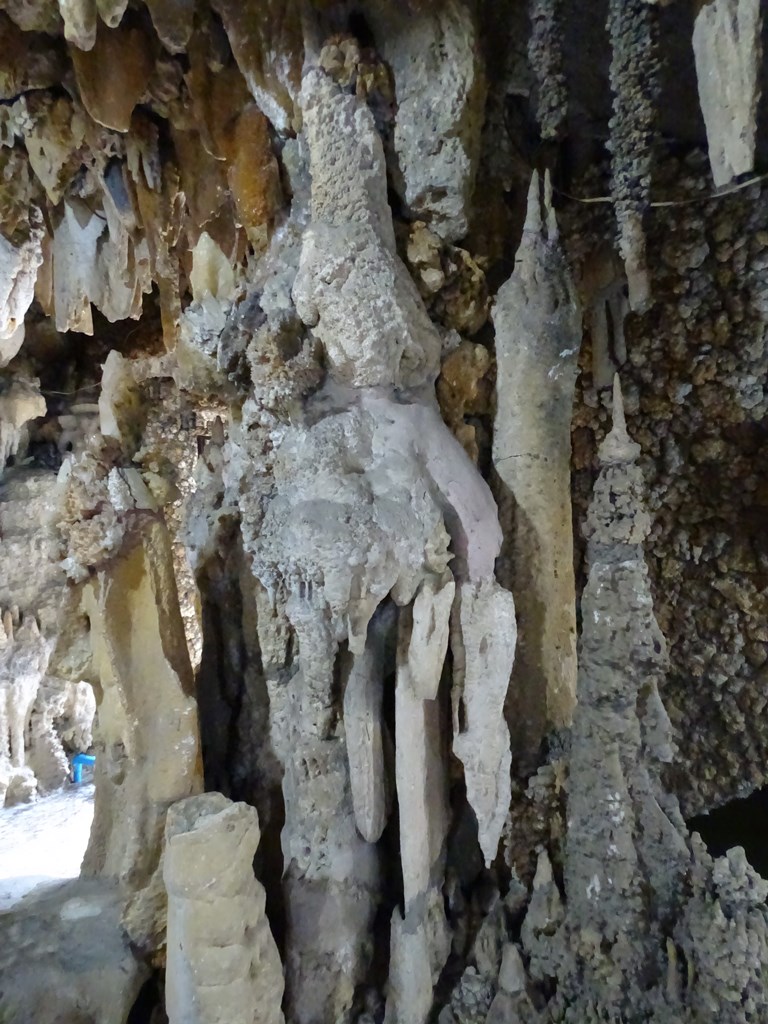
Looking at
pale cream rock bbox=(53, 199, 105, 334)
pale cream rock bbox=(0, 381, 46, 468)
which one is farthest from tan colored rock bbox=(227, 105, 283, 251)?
pale cream rock bbox=(0, 381, 46, 468)

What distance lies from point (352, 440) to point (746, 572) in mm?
1667

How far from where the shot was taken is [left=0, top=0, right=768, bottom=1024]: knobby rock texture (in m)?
1.97

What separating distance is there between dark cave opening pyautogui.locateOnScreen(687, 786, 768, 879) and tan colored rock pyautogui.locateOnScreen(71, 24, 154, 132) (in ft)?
11.3

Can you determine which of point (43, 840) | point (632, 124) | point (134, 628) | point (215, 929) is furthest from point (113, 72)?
point (43, 840)

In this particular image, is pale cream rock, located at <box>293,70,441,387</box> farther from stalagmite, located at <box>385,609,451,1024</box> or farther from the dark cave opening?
the dark cave opening

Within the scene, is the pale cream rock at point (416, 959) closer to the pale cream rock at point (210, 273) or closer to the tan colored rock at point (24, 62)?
the pale cream rock at point (210, 273)

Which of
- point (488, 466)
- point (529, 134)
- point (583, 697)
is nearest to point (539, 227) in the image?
point (529, 134)

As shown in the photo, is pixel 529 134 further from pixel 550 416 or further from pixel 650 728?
→ pixel 650 728

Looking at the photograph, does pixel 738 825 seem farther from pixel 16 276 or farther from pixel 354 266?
pixel 16 276

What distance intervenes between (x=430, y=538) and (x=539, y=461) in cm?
49

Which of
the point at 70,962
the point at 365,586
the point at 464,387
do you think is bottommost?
the point at 70,962

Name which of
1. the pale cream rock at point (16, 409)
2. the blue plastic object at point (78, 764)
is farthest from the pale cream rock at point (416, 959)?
the pale cream rock at point (16, 409)

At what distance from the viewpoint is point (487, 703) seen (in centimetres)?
214

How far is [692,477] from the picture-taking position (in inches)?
118
